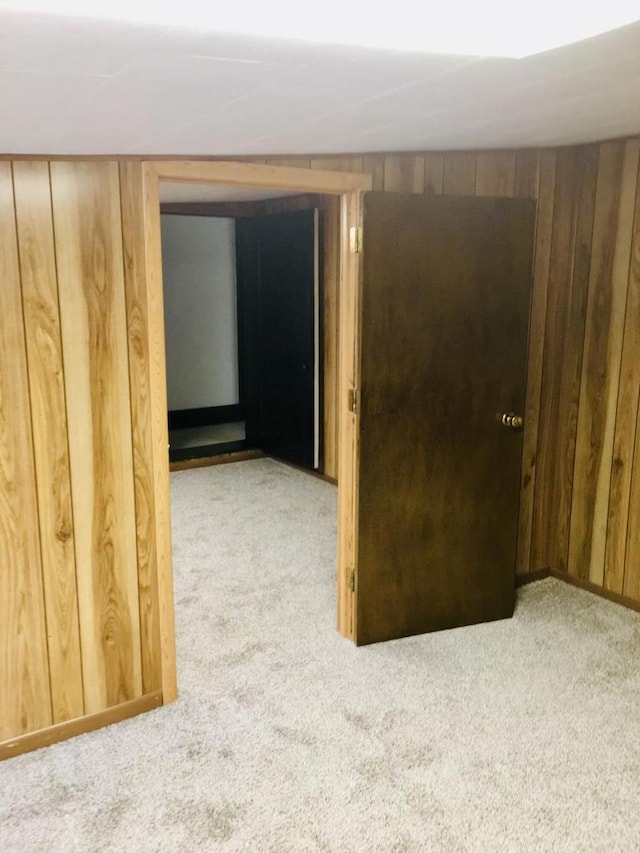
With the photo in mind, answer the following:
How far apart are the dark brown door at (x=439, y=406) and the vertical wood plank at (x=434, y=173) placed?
0.20 meters

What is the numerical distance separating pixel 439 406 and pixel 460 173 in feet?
3.17

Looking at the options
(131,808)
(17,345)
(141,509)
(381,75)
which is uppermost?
(381,75)

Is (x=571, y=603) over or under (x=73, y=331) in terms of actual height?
under

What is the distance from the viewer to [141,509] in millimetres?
2549

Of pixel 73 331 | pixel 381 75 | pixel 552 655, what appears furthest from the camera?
pixel 552 655

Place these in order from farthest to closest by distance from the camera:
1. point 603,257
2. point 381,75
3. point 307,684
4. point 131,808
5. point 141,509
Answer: point 603,257
point 307,684
point 141,509
point 131,808
point 381,75

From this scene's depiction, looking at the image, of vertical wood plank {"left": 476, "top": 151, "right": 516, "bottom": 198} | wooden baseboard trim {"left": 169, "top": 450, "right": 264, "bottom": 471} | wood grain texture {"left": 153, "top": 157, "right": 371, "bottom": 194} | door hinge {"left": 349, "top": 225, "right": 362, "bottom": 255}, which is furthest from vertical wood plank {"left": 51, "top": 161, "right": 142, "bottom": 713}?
wooden baseboard trim {"left": 169, "top": 450, "right": 264, "bottom": 471}

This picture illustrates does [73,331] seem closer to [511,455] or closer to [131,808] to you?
[131,808]

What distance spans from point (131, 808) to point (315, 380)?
349 cm

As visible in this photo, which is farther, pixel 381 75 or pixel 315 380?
pixel 315 380

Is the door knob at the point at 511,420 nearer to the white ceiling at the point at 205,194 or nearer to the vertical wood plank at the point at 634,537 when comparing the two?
the vertical wood plank at the point at 634,537

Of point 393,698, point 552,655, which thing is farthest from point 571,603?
point 393,698

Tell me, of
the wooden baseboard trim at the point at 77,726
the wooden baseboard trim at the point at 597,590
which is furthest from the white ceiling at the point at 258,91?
the wooden baseboard trim at the point at 597,590

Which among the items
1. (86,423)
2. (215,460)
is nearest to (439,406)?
(86,423)
